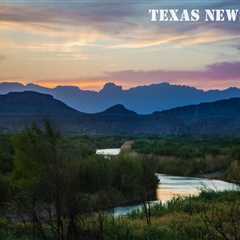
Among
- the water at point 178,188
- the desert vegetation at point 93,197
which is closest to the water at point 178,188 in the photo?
the water at point 178,188

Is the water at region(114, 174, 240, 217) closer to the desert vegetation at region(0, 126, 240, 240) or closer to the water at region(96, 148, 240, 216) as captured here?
the water at region(96, 148, 240, 216)

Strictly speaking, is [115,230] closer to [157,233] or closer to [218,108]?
[157,233]

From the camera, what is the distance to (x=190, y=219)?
506 inches

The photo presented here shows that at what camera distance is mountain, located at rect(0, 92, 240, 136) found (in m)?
35.7

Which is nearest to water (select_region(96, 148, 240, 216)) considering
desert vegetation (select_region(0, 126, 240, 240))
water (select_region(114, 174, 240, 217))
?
water (select_region(114, 174, 240, 217))

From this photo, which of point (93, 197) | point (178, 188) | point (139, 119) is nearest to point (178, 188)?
point (178, 188)

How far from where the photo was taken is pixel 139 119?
5712 cm

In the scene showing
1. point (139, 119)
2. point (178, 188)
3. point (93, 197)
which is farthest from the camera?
point (139, 119)

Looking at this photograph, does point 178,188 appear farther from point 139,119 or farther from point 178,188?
point 139,119

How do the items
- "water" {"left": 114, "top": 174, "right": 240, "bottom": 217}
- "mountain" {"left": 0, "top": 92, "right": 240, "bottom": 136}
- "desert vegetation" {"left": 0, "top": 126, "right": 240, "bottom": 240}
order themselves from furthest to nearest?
"mountain" {"left": 0, "top": 92, "right": 240, "bottom": 136} < "water" {"left": 114, "top": 174, "right": 240, "bottom": 217} < "desert vegetation" {"left": 0, "top": 126, "right": 240, "bottom": 240}

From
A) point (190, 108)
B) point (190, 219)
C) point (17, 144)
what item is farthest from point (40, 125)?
point (190, 108)

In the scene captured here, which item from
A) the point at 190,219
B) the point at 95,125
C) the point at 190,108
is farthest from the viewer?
the point at 190,108

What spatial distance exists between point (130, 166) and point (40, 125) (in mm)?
7789

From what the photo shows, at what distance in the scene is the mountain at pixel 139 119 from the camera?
35656 mm
